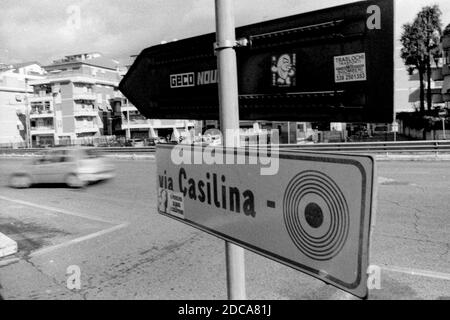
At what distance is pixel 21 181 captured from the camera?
626 inches

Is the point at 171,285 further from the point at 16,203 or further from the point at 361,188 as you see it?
the point at 16,203

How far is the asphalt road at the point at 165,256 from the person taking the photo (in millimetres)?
4840

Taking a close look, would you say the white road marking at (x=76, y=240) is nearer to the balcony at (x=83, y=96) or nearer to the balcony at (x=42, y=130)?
the balcony at (x=83, y=96)

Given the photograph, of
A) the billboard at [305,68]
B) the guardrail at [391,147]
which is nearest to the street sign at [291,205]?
the billboard at [305,68]

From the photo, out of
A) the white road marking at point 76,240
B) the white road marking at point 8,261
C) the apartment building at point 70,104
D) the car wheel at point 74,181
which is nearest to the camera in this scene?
the white road marking at point 8,261

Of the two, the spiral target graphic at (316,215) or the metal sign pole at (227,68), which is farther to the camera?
the metal sign pole at (227,68)

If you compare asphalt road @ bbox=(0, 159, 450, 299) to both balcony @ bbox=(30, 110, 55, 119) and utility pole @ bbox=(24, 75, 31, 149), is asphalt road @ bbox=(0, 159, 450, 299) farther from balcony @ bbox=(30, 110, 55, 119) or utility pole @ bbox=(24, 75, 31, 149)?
balcony @ bbox=(30, 110, 55, 119)

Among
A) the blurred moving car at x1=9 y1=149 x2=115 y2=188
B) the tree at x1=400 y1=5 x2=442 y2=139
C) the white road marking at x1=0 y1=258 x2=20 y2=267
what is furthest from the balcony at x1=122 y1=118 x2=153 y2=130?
the white road marking at x1=0 y1=258 x2=20 y2=267

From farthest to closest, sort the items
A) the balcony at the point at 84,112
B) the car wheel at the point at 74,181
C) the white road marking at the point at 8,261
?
the balcony at the point at 84,112 → the car wheel at the point at 74,181 → the white road marking at the point at 8,261

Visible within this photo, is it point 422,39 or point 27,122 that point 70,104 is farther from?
point 422,39

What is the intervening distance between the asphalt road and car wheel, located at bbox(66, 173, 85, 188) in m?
3.29

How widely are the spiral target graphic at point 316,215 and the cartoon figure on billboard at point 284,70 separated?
1.80ft

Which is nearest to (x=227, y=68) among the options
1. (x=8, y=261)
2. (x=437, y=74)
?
(x=8, y=261)
